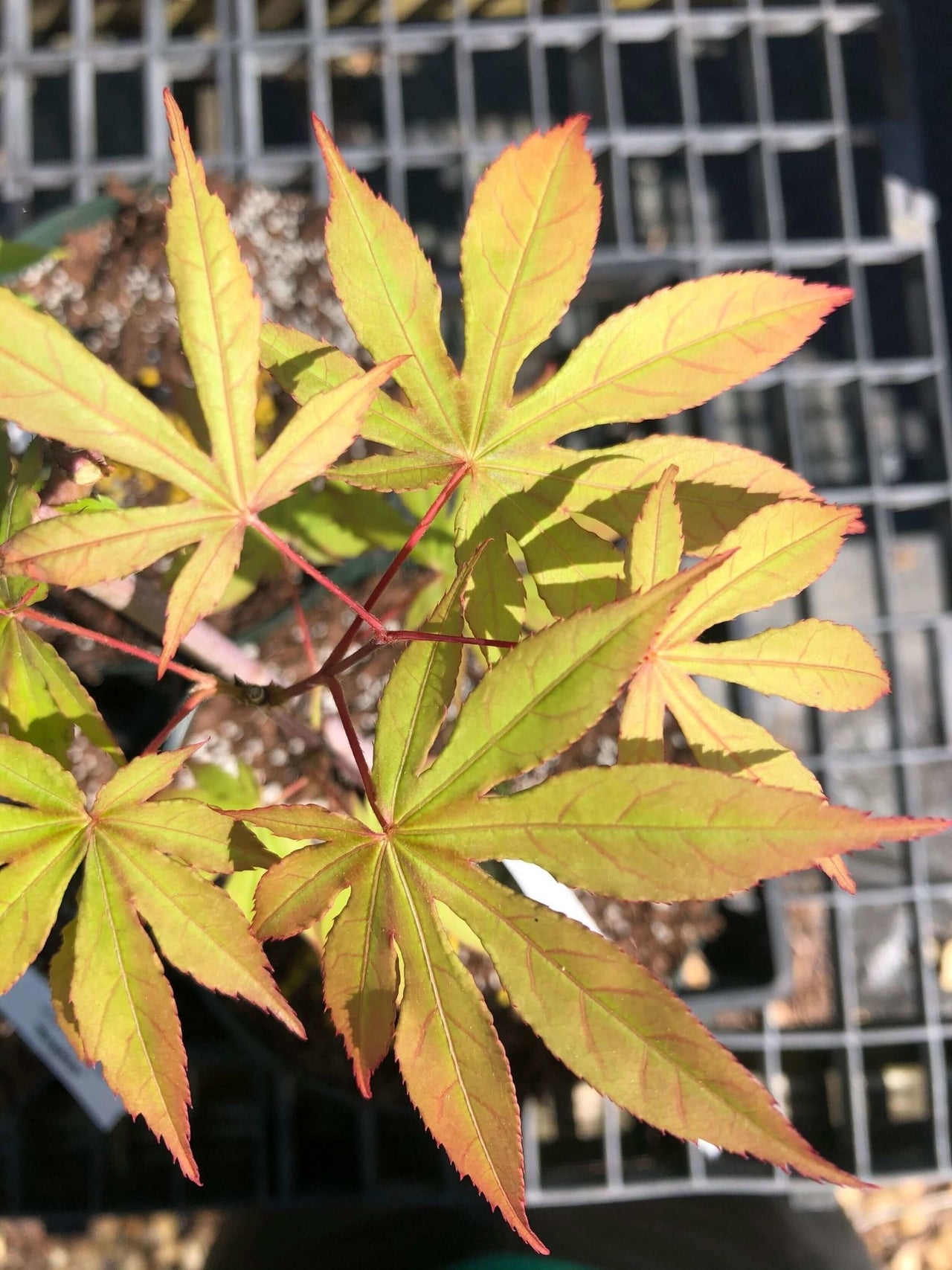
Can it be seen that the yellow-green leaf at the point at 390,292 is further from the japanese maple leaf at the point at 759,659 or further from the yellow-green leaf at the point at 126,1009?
the yellow-green leaf at the point at 126,1009

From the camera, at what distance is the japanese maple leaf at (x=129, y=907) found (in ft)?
1.44

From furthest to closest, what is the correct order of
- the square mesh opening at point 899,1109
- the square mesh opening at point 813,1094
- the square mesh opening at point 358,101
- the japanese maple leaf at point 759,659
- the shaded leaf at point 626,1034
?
the square mesh opening at point 358,101 → the square mesh opening at point 813,1094 → the square mesh opening at point 899,1109 → the japanese maple leaf at point 759,659 → the shaded leaf at point 626,1034

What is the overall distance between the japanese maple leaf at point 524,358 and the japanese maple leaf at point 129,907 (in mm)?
172

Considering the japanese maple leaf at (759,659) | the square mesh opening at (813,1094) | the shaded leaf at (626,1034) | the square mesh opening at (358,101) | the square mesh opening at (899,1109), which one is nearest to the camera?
the shaded leaf at (626,1034)

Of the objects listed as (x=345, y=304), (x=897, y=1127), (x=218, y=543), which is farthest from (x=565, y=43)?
(x=897, y=1127)

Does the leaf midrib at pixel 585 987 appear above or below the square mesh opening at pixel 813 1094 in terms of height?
above

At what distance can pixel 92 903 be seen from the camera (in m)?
0.46

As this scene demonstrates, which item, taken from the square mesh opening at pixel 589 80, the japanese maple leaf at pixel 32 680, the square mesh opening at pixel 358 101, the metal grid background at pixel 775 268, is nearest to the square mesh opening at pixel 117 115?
the metal grid background at pixel 775 268

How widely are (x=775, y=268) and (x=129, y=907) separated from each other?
1.01 meters

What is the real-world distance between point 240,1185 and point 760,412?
1.17 meters

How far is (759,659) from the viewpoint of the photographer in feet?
1.59

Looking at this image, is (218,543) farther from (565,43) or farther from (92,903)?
(565,43)

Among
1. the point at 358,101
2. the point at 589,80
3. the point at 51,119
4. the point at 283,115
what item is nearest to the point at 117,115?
the point at 51,119

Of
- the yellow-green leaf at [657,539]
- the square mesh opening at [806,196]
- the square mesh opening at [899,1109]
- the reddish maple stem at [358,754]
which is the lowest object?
the square mesh opening at [899,1109]
